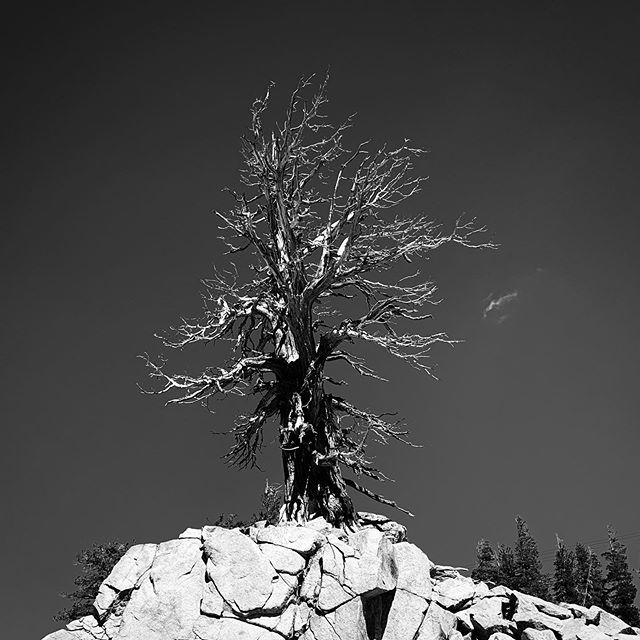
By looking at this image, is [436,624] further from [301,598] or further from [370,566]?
[301,598]

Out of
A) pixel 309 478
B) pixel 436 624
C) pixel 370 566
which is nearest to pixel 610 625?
pixel 436 624

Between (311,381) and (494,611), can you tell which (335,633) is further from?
(311,381)

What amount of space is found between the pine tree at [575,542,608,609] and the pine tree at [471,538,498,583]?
18.9 ft

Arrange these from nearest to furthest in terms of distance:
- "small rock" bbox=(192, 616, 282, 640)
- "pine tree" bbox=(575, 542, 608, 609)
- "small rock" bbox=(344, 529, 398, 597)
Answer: "small rock" bbox=(192, 616, 282, 640)
"small rock" bbox=(344, 529, 398, 597)
"pine tree" bbox=(575, 542, 608, 609)

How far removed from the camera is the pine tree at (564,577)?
47.0m

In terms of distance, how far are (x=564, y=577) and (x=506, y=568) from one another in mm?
5246

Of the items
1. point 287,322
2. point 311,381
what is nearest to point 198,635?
point 311,381

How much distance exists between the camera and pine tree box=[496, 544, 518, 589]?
138ft

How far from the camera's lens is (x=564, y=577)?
4847 centimetres

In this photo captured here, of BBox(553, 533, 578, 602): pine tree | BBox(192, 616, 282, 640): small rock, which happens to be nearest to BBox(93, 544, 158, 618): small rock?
BBox(192, 616, 282, 640): small rock

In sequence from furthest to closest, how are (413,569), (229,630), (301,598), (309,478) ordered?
(309,478)
(413,569)
(301,598)
(229,630)

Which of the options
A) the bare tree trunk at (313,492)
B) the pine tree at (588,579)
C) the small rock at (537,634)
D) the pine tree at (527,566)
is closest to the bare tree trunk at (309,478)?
the bare tree trunk at (313,492)

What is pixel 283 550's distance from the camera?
52.4 feet

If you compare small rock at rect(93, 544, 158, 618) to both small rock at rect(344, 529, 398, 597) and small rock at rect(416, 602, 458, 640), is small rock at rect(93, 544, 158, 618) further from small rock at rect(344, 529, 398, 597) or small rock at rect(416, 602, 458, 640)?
small rock at rect(416, 602, 458, 640)
